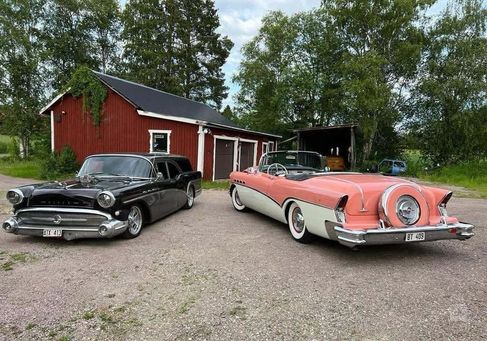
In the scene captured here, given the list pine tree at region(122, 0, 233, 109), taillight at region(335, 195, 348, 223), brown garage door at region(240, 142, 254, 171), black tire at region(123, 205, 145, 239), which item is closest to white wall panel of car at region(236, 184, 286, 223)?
taillight at region(335, 195, 348, 223)

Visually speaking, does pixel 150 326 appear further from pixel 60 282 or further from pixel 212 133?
pixel 212 133

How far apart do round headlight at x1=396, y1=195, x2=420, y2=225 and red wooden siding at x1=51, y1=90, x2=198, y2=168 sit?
1172cm

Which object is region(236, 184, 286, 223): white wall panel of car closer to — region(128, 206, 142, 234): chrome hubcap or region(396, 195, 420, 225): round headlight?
region(396, 195, 420, 225): round headlight

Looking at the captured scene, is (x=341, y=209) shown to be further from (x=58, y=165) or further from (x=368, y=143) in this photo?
(x=368, y=143)

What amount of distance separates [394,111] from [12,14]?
99.7 feet

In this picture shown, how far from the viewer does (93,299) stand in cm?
338

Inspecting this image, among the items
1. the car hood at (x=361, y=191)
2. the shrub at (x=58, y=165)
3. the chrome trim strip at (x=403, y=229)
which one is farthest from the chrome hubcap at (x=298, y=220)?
the shrub at (x=58, y=165)

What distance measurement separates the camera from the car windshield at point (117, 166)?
252 inches

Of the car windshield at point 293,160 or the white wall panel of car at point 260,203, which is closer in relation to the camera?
the white wall panel of car at point 260,203

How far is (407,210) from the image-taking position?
4395 millimetres

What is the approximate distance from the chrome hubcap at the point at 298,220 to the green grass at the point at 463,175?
13915 millimetres

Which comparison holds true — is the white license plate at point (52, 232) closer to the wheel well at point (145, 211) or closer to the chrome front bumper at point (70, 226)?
the chrome front bumper at point (70, 226)

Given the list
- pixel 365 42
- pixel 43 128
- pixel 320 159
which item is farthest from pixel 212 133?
pixel 43 128

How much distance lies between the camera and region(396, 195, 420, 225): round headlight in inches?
172
